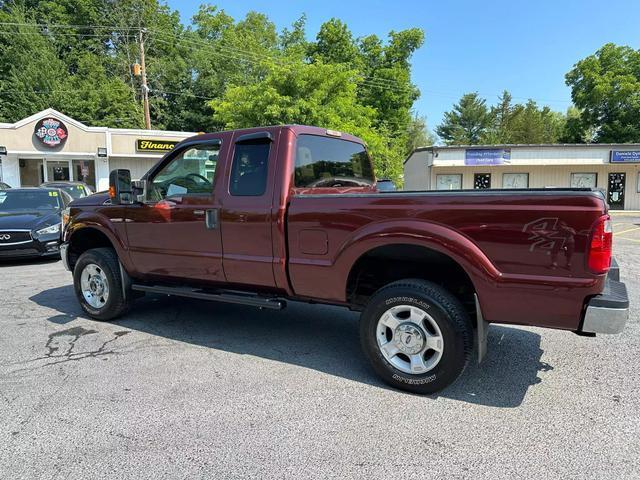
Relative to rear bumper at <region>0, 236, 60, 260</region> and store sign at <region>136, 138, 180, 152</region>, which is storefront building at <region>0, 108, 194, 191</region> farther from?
rear bumper at <region>0, 236, 60, 260</region>

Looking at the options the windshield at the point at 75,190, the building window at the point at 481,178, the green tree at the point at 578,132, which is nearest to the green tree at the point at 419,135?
the green tree at the point at 578,132

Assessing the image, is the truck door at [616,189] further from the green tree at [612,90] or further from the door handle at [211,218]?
the door handle at [211,218]

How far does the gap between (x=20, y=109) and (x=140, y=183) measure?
35.1 m

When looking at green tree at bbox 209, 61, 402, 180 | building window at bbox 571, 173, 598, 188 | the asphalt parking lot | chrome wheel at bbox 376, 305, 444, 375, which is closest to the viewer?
the asphalt parking lot

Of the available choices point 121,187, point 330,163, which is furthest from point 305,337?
point 121,187

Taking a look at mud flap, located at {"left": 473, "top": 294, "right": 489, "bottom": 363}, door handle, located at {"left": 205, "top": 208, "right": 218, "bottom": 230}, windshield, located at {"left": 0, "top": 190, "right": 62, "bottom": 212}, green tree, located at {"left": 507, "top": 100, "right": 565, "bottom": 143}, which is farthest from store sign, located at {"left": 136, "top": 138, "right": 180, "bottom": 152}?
green tree, located at {"left": 507, "top": 100, "right": 565, "bottom": 143}

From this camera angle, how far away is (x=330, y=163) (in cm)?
462

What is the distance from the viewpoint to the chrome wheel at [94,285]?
5.25 meters

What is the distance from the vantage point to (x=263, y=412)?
319 cm

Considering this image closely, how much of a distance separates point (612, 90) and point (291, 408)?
45.3 metres

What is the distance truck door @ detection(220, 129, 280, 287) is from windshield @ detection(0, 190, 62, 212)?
7848 mm

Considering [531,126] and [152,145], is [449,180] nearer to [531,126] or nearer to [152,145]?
[152,145]

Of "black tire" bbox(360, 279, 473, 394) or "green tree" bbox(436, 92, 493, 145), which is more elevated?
"green tree" bbox(436, 92, 493, 145)

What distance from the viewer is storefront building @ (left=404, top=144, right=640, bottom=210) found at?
27062mm
